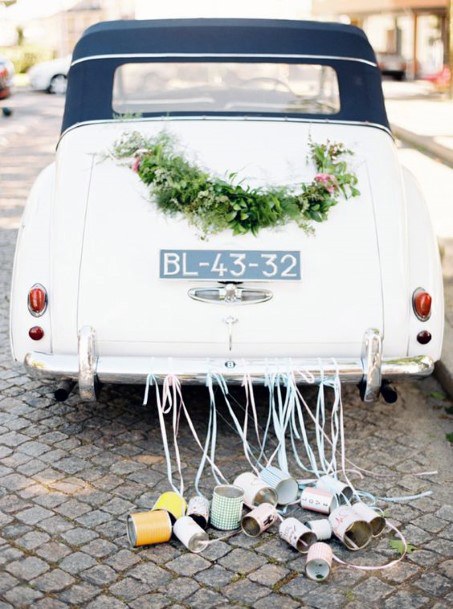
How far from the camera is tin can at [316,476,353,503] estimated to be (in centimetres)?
411

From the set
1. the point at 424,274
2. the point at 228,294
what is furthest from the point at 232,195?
the point at 424,274

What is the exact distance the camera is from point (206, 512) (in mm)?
3912

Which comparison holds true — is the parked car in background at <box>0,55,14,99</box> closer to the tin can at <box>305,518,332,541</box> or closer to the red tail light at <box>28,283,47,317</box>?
the red tail light at <box>28,283,47,317</box>

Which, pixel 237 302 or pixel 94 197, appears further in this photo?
pixel 94 197

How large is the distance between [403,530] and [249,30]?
3008 millimetres

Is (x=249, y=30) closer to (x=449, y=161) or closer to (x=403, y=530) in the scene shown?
(x=403, y=530)

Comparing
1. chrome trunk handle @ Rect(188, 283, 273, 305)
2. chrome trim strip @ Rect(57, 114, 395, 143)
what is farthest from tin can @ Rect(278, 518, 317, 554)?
chrome trim strip @ Rect(57, 114, 395, 143)

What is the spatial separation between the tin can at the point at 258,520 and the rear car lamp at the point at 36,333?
136 centimetres

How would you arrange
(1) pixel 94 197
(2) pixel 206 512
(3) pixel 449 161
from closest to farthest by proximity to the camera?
(2) pixel 206 512 → (1) pixel 94 197 → (3) pixel 449 161

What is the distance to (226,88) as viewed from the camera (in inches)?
233

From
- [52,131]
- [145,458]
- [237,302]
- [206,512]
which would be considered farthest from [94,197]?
[52,131]

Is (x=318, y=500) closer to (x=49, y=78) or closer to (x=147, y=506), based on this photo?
(x=147, y=506)

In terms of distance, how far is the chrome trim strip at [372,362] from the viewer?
4335mm

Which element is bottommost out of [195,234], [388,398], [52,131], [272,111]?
[52,131]
